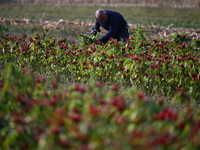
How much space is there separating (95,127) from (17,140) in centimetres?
73

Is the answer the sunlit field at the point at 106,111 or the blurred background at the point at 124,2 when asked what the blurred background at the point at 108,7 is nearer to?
the blurred background at the point at 124,2

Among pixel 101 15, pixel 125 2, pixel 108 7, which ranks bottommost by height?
pixel 108 7

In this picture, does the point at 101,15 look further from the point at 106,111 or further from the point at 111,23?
the point at 106,111

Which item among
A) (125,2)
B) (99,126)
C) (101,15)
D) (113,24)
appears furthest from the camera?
(125,2)

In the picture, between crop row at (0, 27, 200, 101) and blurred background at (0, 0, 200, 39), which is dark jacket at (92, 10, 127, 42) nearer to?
crop row at (0, 27, 200, 101)

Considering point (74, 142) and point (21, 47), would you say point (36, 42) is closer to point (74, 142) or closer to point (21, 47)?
point (21, 47)

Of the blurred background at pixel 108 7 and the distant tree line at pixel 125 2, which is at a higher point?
the distant tree line at pixel 125 2

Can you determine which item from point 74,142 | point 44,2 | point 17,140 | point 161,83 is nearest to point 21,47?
point 161,83

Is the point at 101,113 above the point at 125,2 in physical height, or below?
below

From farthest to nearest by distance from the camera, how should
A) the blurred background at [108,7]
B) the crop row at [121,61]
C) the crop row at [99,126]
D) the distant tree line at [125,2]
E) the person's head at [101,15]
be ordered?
the distant tree line at [125,2] < the blurred background at [108,7] < the person's head at [101,15] < the crop row at [121,61] < the crop row at [99,126]

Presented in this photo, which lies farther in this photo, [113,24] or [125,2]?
[125,2]

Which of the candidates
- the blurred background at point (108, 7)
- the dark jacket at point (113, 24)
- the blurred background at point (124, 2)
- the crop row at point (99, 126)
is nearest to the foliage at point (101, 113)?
the crop row at point (99, 126)

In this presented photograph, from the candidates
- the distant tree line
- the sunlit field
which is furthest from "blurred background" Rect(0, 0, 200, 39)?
the sunlit field

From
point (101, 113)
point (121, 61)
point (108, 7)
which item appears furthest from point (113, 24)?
point (108, 7)
